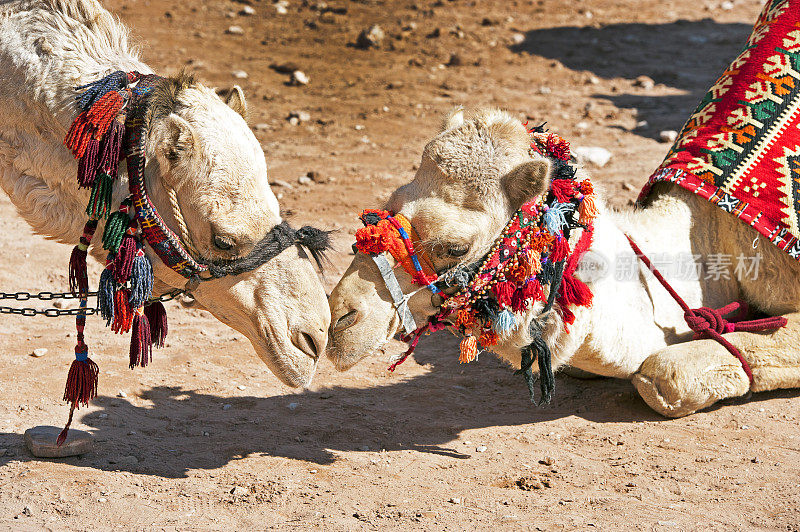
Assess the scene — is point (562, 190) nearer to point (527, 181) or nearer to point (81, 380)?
point (527, 181)

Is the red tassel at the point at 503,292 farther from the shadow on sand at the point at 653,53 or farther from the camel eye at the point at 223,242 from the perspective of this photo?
the shadow on sand at the point at 653,53

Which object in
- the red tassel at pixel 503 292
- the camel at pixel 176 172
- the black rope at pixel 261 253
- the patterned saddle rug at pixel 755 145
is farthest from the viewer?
the patterned saddle rug at pixel 755 145

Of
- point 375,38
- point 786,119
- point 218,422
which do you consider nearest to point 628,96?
point 375,38

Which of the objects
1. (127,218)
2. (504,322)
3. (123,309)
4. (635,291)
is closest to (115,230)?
(127,218)

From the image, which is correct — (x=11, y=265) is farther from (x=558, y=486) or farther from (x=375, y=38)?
(x=375, y=38)

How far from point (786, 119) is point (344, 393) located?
3211 millimetres

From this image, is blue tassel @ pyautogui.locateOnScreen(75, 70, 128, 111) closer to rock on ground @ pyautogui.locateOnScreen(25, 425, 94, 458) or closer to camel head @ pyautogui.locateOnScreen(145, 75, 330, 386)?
camel head @ pyautogui.locateOnScreen(145, 75, 330, 386)

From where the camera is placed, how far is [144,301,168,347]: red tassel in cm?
419

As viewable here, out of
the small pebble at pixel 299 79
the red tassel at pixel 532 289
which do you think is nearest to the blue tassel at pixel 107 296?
the red tassel at pixel 532 289

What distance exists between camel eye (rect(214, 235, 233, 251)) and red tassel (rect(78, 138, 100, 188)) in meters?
0.56

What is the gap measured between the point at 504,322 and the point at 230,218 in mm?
1480

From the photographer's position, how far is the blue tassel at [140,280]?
371 cm

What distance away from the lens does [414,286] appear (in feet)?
14.1

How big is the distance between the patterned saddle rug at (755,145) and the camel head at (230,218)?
2676 mm
